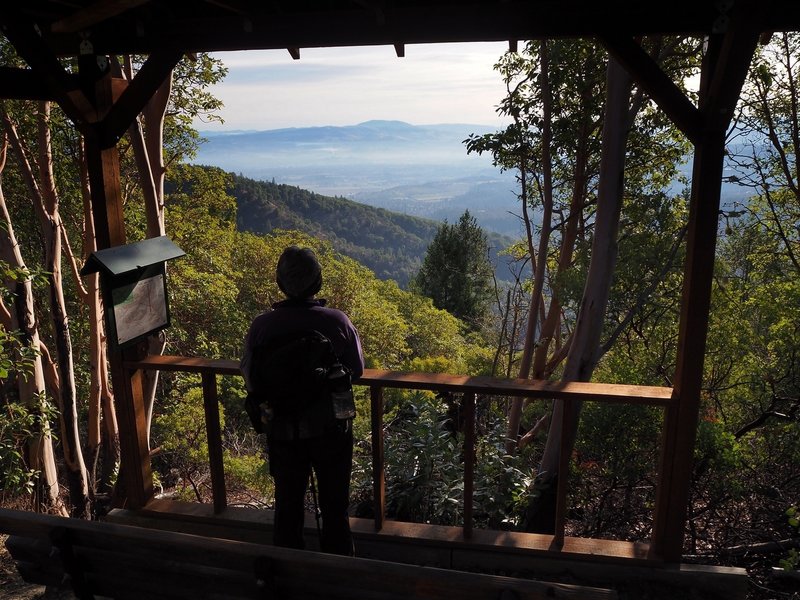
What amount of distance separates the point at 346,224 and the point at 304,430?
→ 85.1m

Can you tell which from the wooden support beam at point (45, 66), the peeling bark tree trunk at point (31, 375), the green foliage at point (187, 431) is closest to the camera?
the wooden support beam at point (45, 66)

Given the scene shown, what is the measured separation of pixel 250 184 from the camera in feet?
200

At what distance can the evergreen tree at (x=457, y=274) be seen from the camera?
33.0m

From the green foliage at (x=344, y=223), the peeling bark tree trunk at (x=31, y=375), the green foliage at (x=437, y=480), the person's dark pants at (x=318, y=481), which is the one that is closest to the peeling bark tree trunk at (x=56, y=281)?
the peeling bark tree trunk at (x=31, y=375)

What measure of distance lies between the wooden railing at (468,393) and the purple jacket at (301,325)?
1.28 feet


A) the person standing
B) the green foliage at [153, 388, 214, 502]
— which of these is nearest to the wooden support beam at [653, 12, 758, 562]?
the person standing

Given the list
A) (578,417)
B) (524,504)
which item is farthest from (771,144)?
(524,504)

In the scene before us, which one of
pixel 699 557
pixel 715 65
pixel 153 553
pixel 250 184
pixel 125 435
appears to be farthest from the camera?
pixel 250 184

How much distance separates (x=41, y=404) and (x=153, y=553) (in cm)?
503

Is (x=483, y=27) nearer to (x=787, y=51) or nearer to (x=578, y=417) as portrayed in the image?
(x=578, y=417)

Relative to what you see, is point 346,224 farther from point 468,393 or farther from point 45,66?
point 468,393

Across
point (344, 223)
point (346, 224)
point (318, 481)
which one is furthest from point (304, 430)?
point (346, 224)

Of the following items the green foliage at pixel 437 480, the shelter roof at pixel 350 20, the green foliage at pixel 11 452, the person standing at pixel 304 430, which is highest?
the shelter roof at pixel 350 20

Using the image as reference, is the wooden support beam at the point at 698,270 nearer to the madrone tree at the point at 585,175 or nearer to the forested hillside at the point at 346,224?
the madrone tree at the point at 585,175
